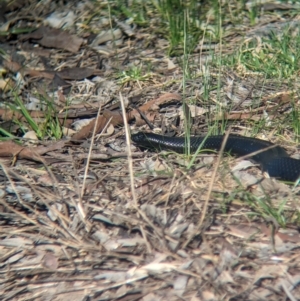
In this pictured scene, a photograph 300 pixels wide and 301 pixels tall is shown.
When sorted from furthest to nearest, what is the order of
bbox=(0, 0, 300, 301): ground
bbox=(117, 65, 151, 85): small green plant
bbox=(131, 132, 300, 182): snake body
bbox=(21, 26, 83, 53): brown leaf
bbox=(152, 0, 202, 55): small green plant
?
1. bbox=(21, 26, 83, 53): brown leaf
2. bbox=(152, 0, 202, 55): small green plant
3. bbox=(117, 65, 151, 85): small green plant
4. bbox=(131, 132, 300, 182): snake body
5. bbox=(0, 0, 300, 301): ground

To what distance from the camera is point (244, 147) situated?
15.2 ft

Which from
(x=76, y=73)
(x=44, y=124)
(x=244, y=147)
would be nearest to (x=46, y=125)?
(x=44, y=124)

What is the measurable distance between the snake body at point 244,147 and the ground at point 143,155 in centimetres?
8

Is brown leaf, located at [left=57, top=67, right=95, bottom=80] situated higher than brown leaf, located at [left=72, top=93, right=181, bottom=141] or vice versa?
brown leaf, located at [left=72, top=93, right=181, bottom=141]

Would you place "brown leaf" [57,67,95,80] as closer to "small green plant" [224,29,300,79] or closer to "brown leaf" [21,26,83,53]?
"brown leaf" [21,26,83,53]

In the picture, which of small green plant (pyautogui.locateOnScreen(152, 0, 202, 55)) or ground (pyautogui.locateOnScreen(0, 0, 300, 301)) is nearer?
ground (pyautogui.locateOnScreen(0, 0, 300, 301))

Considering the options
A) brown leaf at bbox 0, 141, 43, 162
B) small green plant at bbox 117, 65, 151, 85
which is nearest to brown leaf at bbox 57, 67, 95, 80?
small green plant at bbox 117, 65, 151, 85

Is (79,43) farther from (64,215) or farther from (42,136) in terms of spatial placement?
(64,215)

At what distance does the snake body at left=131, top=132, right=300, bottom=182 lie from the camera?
429 cm

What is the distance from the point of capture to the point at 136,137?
16.5ft

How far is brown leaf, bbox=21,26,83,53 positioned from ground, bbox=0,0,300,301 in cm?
2

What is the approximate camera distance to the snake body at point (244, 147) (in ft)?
14.1

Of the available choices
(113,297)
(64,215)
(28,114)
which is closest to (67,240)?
(64,215)

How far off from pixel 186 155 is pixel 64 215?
0.97 m
